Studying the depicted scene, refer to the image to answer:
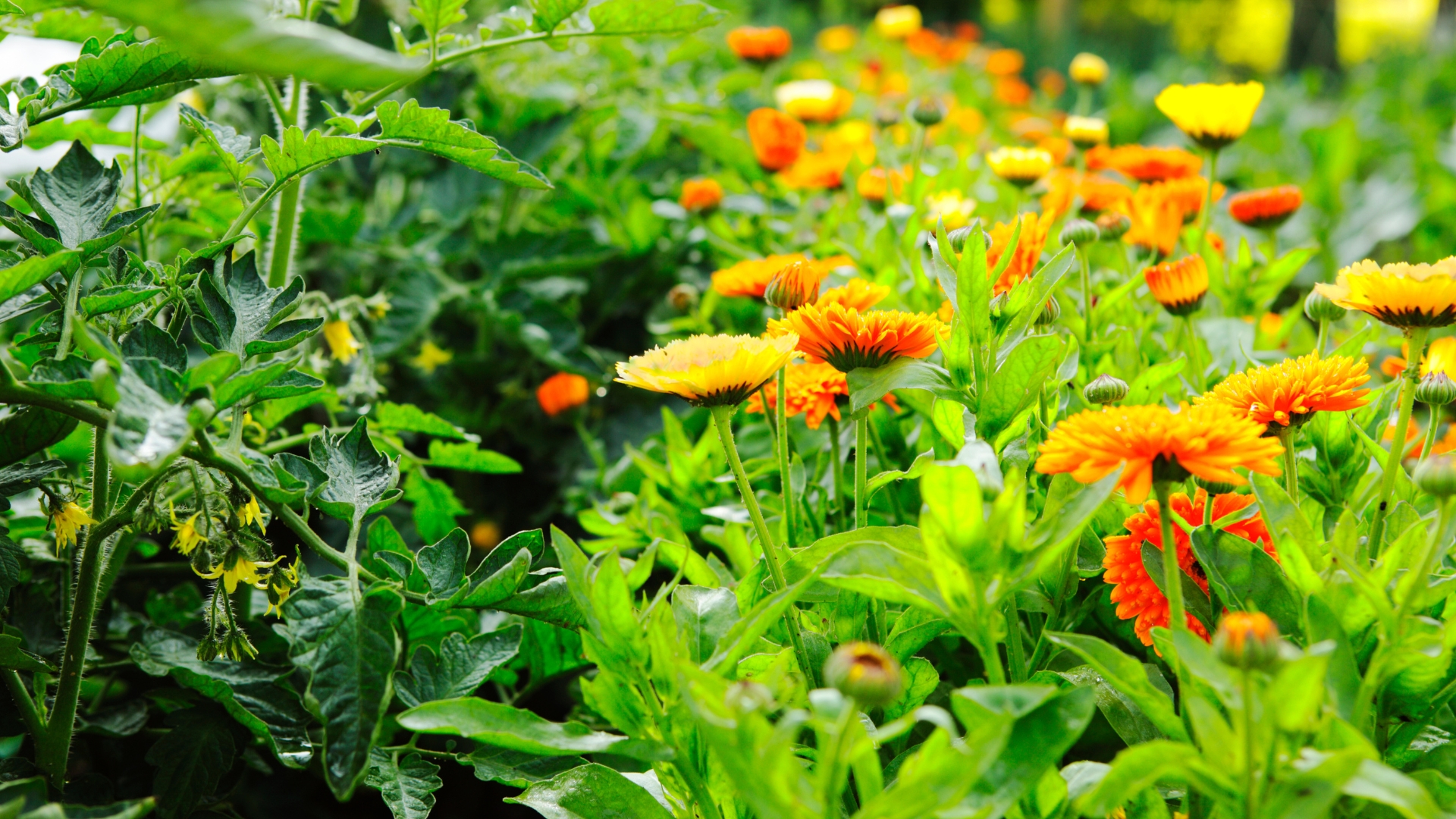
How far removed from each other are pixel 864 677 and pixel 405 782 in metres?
0.39

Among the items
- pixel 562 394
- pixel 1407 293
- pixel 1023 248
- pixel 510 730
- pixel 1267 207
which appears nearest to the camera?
pixel 510 730

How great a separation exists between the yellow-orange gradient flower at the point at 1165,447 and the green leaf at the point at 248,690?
57 centimetres

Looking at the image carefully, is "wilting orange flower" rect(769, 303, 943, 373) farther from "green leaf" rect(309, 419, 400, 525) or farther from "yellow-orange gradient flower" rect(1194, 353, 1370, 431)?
"green leaf" rect(309, 419, 400, 525)

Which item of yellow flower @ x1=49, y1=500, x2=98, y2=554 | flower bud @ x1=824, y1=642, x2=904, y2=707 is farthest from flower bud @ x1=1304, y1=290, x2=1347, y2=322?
yellow flower @ x1=49, y1=500, x2=98, y2=554

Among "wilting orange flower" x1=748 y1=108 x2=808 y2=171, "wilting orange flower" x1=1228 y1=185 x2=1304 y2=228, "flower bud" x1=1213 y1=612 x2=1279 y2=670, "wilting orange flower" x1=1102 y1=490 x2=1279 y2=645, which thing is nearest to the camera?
"flower bud" x1=1213 y1=612 x2=1279 y2=670

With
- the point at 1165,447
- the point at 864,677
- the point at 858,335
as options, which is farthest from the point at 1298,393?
the point at 864,677

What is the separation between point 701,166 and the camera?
2.06 m

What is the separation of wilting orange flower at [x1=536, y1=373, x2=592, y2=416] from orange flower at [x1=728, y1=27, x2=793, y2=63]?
31.1 inches

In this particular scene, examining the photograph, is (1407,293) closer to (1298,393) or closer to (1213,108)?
(1298,393)

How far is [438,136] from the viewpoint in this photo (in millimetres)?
757

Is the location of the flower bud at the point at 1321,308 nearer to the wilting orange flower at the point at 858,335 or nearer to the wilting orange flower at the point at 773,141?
the wilting orange flower at the point at 858,335

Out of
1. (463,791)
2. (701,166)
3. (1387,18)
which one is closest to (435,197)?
(701,166)

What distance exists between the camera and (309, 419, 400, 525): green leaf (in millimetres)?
707

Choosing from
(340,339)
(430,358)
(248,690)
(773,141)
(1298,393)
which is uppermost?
(1298,393)
